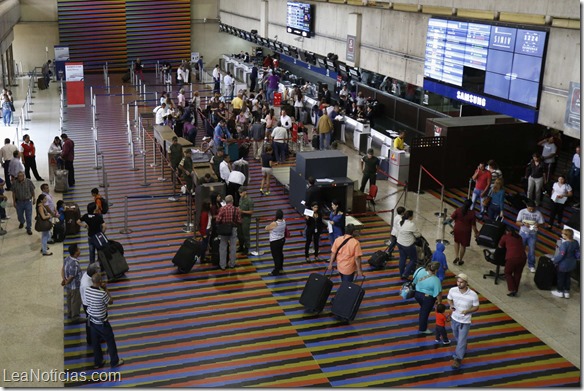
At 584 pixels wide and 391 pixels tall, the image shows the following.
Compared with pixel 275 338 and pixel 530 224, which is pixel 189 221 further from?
pixel 530 224

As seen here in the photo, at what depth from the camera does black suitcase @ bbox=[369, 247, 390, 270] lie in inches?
548

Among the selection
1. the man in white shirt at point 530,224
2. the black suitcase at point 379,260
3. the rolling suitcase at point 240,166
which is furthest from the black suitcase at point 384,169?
the man in white shirt at point 530,224

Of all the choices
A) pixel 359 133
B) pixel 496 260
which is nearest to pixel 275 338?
pixel 496 260

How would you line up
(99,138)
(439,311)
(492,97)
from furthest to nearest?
(99,138) < (492,97) < (439,311)

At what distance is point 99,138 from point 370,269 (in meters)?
13.8

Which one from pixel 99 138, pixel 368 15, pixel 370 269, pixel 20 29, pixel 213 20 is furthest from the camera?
pixel 213 20

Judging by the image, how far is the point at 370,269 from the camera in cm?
1401

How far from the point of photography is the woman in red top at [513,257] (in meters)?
12.4

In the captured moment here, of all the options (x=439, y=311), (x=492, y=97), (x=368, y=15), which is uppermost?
(x=368, y=15)

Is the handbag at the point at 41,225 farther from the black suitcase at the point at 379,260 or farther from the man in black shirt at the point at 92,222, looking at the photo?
the black suitcase at the point at 379,260

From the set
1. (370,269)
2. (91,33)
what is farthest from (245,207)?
(91,33)

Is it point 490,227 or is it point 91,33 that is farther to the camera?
point 91,33

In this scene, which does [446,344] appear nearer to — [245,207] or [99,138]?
[245,207]

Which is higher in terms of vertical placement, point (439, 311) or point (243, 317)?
point (439, 311)
